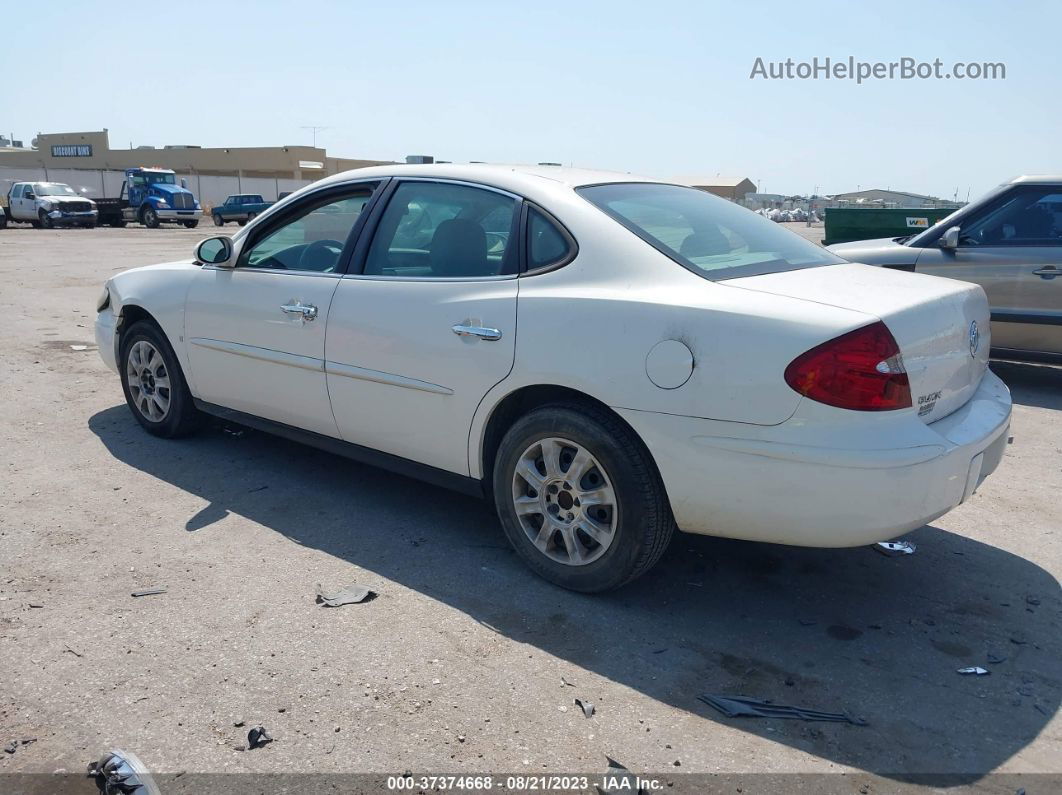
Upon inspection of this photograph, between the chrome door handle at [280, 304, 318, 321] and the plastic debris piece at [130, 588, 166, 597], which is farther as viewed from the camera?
the chrome door handle at [280, 304, 318, 321]

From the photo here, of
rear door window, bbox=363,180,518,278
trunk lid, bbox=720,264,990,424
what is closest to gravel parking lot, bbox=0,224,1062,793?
trunk lid, bbox=720,264,990,424

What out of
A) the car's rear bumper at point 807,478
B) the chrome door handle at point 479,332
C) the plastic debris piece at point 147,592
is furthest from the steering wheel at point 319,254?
the car's rear bumper at point 807,478

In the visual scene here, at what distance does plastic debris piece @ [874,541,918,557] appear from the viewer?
14.1ft

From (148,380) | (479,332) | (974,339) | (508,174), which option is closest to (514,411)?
(479,332)

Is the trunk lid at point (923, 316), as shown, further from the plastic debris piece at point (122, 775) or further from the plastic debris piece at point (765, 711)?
the plastic debris piece at point (122, 775)

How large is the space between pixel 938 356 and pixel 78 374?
6757mm

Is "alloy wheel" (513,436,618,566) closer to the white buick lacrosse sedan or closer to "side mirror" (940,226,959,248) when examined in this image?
the white buick lacrosse sedan

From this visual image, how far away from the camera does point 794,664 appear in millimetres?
3283

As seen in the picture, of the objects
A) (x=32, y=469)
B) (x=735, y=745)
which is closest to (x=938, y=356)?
(x=735, y=745)

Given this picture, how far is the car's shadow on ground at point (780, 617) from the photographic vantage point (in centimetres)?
294

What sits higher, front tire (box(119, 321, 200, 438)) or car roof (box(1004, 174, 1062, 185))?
car roof (box(1004, 174, 1062, 185))

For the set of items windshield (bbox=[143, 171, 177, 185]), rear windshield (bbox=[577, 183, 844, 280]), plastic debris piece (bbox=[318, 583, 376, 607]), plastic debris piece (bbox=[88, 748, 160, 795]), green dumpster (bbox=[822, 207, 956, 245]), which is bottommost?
plastic debris piece (bbox=[88, 748, 160, 795])

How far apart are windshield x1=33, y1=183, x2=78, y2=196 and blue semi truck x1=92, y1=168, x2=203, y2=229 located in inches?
47.5

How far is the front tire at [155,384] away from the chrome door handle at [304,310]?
1228 millimetres
